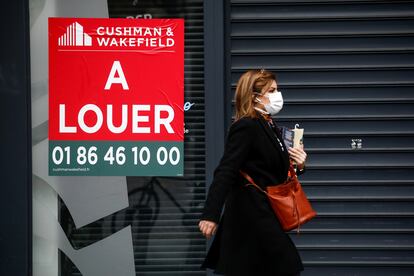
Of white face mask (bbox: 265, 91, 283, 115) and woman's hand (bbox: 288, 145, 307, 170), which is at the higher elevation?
white face mask (bbox: 265, 91, 283, 115)

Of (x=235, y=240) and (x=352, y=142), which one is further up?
(x=352, y=142)

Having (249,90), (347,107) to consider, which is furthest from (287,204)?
(347,107)

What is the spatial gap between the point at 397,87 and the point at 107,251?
2671mm

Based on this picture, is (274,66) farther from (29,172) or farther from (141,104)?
(29,172)

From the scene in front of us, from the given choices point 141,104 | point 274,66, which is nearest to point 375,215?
point 274,66

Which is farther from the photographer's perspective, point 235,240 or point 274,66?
point 274,66

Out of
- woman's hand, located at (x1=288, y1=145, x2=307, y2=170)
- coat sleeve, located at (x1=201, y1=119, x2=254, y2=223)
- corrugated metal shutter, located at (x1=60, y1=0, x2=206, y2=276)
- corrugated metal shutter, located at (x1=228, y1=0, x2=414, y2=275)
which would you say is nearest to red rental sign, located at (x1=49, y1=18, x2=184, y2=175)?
corrugated metal shutter, located at (x1=60, y1=0, x2=206, y2=276)

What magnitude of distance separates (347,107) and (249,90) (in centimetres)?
207

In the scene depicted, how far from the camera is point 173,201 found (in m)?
6.63

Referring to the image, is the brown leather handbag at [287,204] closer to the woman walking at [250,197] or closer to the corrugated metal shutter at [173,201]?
the woman walking at [250,197]

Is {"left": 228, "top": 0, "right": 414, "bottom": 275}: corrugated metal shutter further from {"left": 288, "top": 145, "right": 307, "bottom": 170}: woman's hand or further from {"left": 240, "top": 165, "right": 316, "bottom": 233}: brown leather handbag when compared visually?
{"left": 240, "top": 165, "right": 316, "bottom": 233}: brown leather handbag

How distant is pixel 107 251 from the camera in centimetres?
659

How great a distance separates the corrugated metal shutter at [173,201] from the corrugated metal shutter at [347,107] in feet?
1.19

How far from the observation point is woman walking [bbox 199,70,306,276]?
15.6ft
